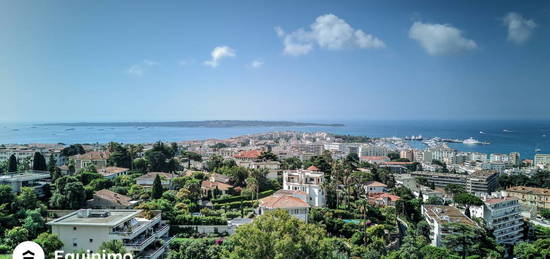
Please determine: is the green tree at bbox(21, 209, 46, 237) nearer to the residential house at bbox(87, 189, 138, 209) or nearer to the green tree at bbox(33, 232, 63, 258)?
the green tree at bbox(33, 232, 63, 258)

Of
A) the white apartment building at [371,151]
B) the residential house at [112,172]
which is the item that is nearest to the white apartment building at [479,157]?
the white apartment building at [371,151]

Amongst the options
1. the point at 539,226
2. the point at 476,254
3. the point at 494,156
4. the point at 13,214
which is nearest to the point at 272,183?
the point at 476,254

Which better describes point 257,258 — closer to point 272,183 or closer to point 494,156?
point 272,183

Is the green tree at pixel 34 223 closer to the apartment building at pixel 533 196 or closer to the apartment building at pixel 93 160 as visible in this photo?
the apartment building at pixel 93 160

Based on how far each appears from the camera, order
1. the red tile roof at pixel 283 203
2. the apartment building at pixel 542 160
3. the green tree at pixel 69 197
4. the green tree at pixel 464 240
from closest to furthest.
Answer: the green tree at pixel 464 240 → the green tree at pixel 69 197 → the red tile roof at pixel 283 203 → the apartment building at pixel 542 160

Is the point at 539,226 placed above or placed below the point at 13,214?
below

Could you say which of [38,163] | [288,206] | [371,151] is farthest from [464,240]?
[371,151]

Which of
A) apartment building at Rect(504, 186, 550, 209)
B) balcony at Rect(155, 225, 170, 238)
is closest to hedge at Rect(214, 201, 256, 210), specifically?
balcony at Rect(155, 225, 170, 238)
